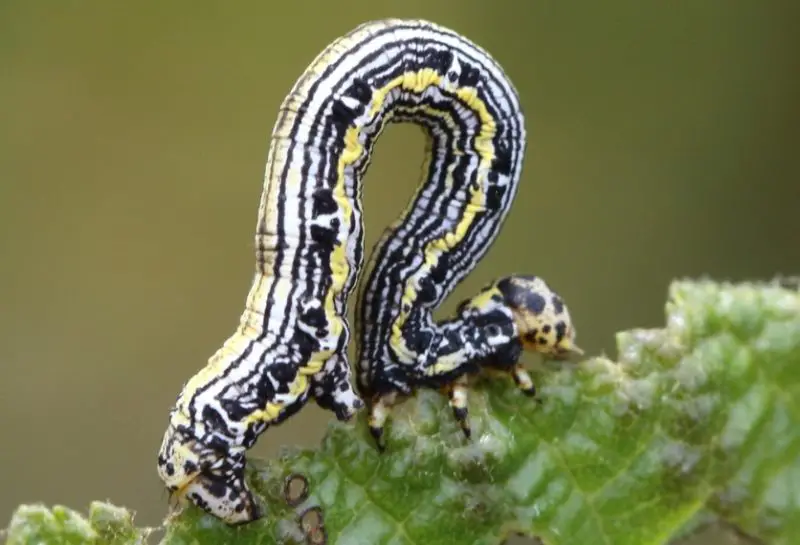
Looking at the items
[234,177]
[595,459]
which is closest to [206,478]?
[595,459]

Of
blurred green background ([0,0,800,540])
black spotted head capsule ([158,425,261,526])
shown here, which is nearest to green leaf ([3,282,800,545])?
black spotted head capsule ([158,425,261,526])

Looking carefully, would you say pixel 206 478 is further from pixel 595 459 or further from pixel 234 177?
pixel 234 177

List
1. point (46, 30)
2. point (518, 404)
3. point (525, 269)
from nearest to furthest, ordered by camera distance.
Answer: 1. point (518, 404)
2. point (46, 30)
3. point (525, 269)

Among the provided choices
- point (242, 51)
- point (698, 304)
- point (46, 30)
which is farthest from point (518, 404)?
point (46, 30)

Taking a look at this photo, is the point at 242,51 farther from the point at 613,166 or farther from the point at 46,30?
the point at 613,166

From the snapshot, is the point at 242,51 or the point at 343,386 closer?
the point at 343,386

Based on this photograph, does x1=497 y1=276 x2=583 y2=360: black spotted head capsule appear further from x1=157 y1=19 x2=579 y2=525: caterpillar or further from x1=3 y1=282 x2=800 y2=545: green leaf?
x1=3 y1=282 x2=800 y2=545: green leaf
